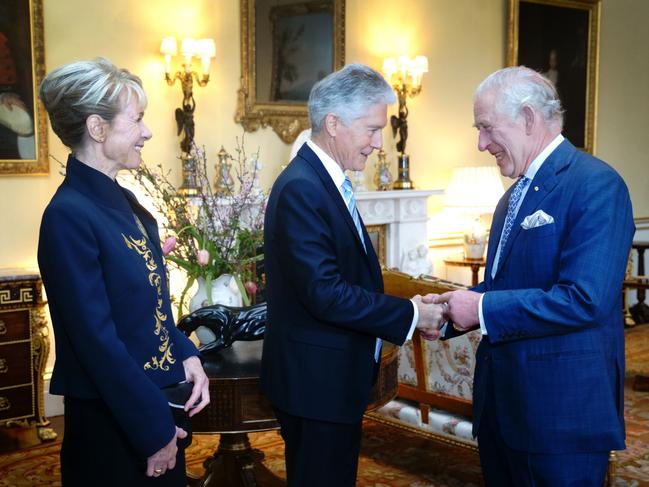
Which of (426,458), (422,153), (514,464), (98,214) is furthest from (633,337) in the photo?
(98,214)

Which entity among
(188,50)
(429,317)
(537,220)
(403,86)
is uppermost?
(188,50)

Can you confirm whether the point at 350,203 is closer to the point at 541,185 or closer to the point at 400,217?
the point at 541,185

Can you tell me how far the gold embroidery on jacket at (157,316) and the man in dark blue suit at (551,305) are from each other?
32.8 inches

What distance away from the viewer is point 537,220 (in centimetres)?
219

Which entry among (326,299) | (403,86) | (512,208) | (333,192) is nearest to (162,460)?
(326,299)

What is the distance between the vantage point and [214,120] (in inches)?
239

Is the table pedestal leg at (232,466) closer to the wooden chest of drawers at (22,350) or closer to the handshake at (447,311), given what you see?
the handshake at (447,311)

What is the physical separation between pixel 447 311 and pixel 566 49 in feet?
20.8

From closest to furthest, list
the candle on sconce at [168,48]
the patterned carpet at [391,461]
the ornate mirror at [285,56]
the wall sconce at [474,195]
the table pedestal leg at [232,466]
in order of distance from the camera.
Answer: the table pedestal leg at [232,466]
the patterned carpet at [391,461]
the candle on sconce at [168,48]
the ornate mirror at [285,56]
the wall sconce at [474,195]

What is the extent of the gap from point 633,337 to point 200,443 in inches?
184

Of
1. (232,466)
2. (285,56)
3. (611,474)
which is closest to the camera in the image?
(232,466)

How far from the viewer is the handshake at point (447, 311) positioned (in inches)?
91.9

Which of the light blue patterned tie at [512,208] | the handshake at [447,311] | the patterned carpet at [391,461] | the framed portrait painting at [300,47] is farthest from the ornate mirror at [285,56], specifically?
the light blue patterned tie at [512,208]

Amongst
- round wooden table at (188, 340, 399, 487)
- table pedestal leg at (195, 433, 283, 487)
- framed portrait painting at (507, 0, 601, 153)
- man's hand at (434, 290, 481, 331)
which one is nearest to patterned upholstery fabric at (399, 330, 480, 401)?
round wooden table at (188, 340, 399, 487)
